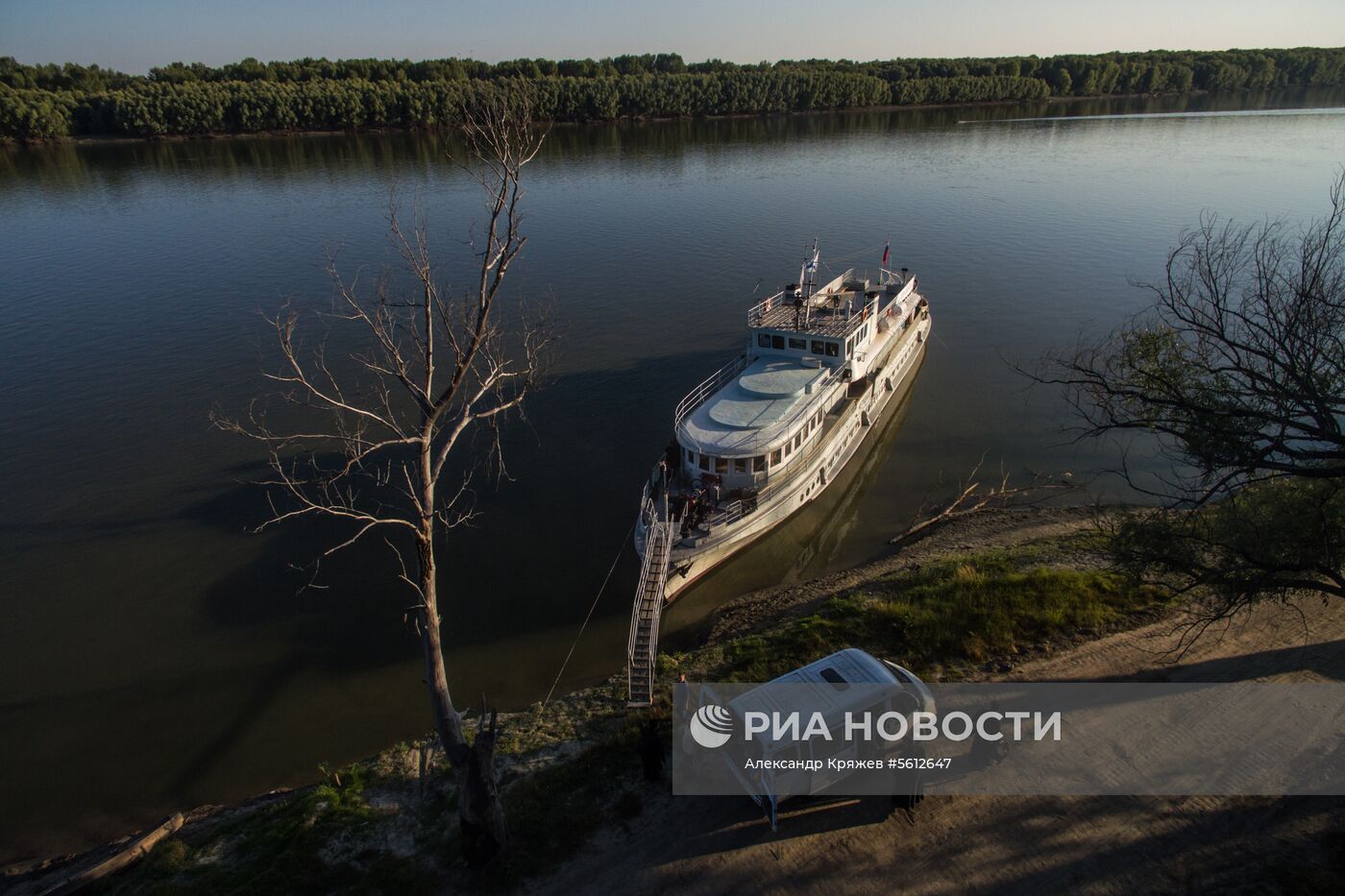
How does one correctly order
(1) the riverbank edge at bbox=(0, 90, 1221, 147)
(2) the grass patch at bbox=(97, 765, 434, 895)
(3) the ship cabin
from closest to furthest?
(2) the grass patch at bbox=(97, 765, 434, 895)
(3) the ship cabin
(1) the riverbank edge at bbox=(0, 90, 1221, 147)

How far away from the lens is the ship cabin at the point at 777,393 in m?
25.7

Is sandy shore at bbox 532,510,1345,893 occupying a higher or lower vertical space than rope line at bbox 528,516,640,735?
higher

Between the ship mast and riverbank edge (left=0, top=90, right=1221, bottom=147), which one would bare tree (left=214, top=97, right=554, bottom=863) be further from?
riverbank edge (left=0, top=90, right=1221, bottom=147)

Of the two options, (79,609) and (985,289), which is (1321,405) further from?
Result: (985,289)

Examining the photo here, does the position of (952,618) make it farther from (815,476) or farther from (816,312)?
(816,312)

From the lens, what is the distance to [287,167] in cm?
9419

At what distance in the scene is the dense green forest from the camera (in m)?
109

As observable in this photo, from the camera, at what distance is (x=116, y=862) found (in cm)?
1320

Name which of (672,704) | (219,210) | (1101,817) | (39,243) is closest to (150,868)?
(672,704)

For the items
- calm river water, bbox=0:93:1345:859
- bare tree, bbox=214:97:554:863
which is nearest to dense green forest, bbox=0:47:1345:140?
calm river water, bbox=0:93:1345:859

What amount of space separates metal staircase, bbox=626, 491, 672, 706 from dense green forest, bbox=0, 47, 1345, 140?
73317 mm

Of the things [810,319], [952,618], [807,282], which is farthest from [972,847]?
[807,282]

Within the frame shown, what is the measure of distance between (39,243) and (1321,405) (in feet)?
273

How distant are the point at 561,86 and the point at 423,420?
134 m
